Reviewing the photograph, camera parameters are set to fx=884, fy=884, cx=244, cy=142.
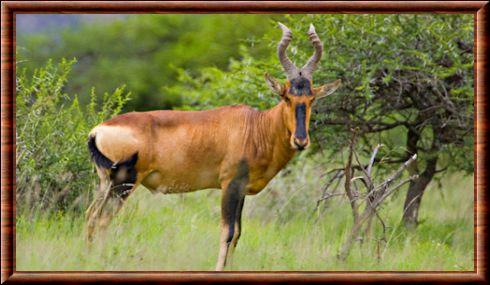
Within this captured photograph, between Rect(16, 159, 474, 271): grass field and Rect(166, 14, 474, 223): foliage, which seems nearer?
Rect(16, 159, 474, 271): grass field

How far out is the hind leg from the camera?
7.98 m

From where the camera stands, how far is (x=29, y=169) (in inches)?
349

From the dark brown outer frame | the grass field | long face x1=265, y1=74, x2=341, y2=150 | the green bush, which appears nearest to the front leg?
the grass field

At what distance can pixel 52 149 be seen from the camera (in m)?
9.44

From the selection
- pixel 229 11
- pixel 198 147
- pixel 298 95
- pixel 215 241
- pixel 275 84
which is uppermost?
pixel 229 11

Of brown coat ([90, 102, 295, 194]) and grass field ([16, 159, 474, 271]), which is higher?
brown coat ([90, 102, 295, 194])

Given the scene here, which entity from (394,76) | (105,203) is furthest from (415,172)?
(105,203)

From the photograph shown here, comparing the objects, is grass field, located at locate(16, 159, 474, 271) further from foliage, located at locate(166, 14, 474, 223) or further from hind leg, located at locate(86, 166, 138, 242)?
foliage, located at locate(166, 14, 474, 223)

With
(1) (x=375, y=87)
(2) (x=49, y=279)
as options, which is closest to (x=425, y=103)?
(1) (x=375, y=87)

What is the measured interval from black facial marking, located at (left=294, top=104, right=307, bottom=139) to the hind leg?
1.57 meters

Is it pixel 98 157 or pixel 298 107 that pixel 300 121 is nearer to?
pixel 298 107

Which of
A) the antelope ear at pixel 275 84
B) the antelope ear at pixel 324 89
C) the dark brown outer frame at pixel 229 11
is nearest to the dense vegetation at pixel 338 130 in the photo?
the dark brown outer frame at pixel 229 11

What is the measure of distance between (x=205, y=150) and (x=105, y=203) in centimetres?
104

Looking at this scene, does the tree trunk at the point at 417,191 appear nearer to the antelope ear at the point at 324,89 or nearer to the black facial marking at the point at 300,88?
the antelope ear at the point at 324,89
